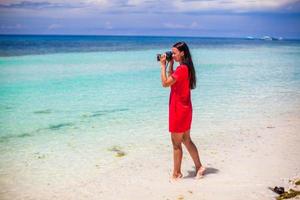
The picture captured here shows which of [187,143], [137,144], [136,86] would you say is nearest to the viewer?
[187,143]

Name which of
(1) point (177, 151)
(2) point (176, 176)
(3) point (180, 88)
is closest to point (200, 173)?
(2) point (176, 176)

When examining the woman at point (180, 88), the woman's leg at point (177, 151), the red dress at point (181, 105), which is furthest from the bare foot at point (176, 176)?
the red dress at point (181, 105)

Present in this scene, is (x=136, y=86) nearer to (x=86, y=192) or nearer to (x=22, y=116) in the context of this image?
(x=22, y=116)

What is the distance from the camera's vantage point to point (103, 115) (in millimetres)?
9641

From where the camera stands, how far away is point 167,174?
217 inches

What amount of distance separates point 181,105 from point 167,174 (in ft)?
4.23

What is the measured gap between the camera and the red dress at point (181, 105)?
4.73 metres

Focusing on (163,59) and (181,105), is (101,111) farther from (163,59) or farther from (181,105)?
(163,59)

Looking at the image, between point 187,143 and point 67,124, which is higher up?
point 187,143

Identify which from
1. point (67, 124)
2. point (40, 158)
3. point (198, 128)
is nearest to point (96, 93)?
point (67, 124)

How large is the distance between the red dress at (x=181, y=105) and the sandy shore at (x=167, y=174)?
0.85m

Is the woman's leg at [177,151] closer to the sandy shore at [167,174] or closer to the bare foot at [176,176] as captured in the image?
the bare foot at [176,176]

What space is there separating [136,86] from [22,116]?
6377 millimetres

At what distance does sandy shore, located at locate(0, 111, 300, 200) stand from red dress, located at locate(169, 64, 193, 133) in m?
0.85
